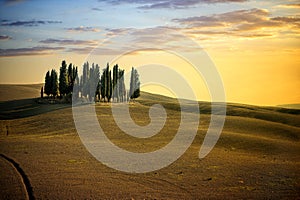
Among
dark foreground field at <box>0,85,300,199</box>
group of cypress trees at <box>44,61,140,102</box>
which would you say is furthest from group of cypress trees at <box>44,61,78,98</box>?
dark foreground field at <box>0,85,300,199</box>

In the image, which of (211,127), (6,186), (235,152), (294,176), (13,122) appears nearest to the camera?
(6,186)

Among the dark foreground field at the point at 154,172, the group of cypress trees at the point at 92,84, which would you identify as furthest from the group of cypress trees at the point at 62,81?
the dark foreground field at the point at 154,172

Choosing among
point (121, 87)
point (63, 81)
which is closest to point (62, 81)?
point (63, 81)

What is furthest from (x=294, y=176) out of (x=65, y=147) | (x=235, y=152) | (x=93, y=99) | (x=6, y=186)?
(x=93, y=99)

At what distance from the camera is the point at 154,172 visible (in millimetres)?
26891

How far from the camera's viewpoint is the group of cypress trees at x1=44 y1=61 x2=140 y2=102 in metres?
95.8

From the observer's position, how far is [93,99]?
98.8 m

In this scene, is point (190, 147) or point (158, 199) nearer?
point (158, 199)

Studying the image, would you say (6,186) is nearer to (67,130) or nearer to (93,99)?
(67,130)

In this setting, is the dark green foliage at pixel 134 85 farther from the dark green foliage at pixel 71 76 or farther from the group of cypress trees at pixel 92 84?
the dark green foliage at pixel 71 76

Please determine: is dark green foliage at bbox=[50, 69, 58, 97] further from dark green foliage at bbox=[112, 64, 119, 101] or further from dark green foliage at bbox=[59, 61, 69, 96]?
dark green foliage at bbox=[112, 64, 119, 101]

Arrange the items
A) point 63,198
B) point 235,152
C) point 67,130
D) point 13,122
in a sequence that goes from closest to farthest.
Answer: point 63,198 → point 235,152 → point 67,130 → point 13,122

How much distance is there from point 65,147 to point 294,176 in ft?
77.3

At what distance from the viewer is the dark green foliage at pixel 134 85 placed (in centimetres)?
10525
